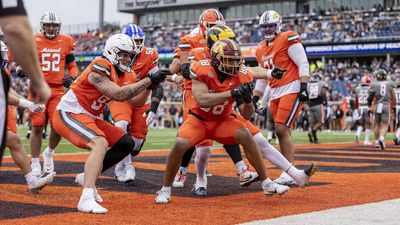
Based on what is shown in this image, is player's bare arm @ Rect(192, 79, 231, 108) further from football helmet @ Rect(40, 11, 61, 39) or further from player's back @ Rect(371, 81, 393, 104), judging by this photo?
player's back @ Rect(371, 81, 393, 104)

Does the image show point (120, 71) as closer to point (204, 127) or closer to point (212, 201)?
point (204, 127)

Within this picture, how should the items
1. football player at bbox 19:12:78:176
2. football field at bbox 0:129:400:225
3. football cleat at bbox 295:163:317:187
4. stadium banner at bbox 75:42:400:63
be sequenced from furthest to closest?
stadium banner at bbox 75:42:400:63 < football player at bbox 19:12:78:176 < football cleat at bbox 295:163:317:187 < football field at bbox 0:129:400:225

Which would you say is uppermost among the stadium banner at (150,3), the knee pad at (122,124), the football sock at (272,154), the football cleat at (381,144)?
the stadium banner at (150,3)

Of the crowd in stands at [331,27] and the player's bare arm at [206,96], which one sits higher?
the crowd in stands at [331,27]

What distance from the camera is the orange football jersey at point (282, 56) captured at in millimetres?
7668

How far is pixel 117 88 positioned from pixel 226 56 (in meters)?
1.01

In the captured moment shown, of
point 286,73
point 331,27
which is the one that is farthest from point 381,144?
point 331,27

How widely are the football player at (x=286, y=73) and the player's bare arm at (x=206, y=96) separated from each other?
1915 mm

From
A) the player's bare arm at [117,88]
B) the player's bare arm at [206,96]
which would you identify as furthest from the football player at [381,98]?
the player's bare arm at [117,88]

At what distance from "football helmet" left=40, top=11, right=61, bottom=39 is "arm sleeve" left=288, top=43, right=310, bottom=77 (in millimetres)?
2876

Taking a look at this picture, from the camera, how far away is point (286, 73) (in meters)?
7.70

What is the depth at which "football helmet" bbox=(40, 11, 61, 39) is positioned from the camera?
8164 mm

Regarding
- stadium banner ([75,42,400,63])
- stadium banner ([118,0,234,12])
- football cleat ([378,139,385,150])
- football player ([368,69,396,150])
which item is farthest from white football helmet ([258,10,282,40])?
stadium banner ([118,0,234,12])

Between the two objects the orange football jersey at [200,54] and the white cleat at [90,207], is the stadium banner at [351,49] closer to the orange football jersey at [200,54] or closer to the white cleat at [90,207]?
the orange football jersey at [200,54]
